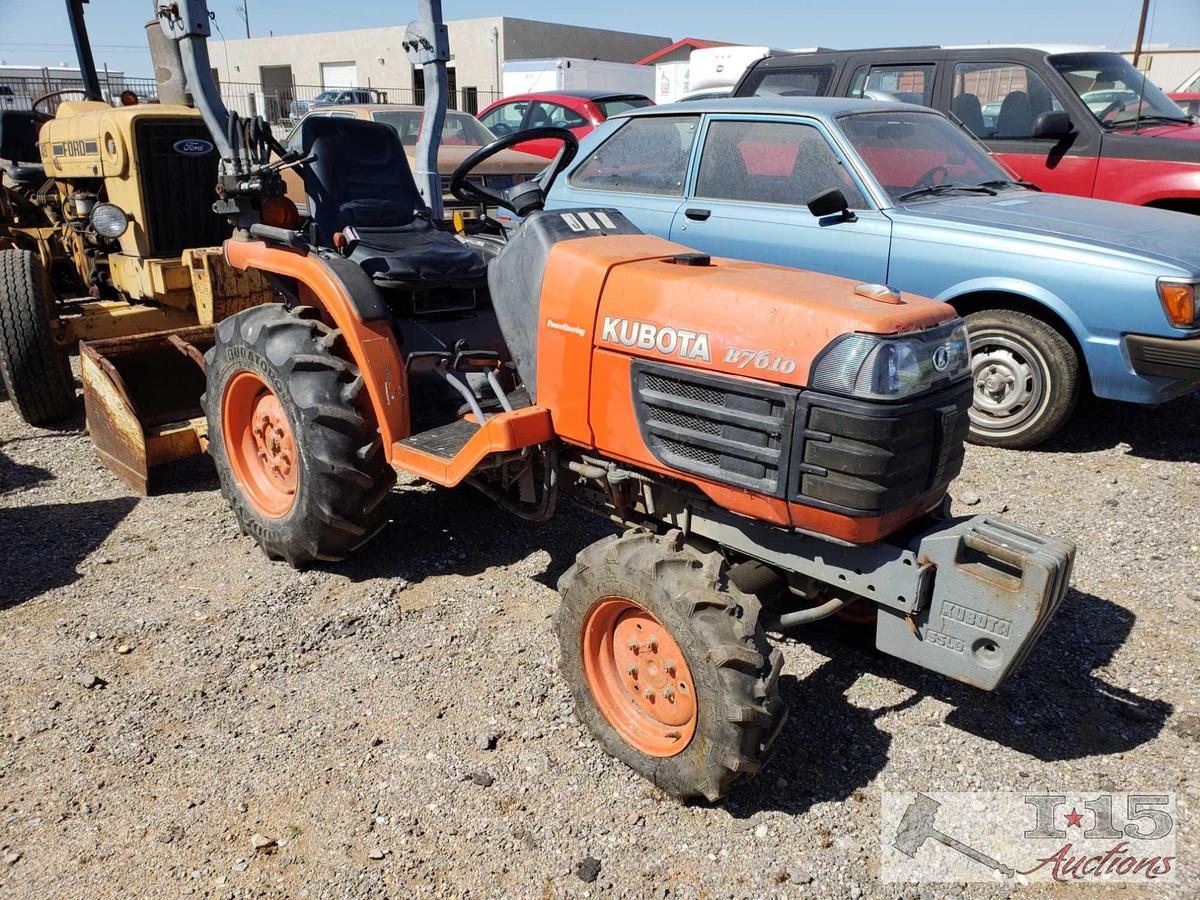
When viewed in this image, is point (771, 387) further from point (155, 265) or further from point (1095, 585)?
point (155, 265)

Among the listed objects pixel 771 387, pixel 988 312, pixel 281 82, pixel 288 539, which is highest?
pixel 281 82

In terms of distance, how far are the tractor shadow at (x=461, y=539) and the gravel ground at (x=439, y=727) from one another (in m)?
0.02

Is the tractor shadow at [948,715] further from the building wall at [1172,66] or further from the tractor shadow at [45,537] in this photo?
the building wall at [1172,66]

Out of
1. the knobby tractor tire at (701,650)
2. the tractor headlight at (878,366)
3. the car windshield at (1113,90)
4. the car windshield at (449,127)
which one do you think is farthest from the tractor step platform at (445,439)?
the car windshield at (449,127)

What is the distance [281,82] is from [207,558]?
131 feet

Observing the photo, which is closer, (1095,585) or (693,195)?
(1095,585)

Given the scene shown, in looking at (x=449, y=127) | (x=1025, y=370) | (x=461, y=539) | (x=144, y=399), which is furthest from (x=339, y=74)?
(x=461, y=539)

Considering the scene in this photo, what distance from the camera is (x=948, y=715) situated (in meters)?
2.87

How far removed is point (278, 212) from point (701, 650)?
2.62 metres

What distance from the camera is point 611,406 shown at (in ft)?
8.75

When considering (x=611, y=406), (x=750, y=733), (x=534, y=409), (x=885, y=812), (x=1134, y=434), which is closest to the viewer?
(x=750, y=733)

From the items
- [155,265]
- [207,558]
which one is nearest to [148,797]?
[207,558]

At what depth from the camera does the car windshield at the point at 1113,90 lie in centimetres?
600

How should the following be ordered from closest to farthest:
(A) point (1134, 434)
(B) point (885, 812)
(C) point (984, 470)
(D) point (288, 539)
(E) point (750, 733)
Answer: (E) point (750, 733), (B) point (885, 812), (D) point (288, 539), (C) point (984, 470), (A) point (1134, 434)
